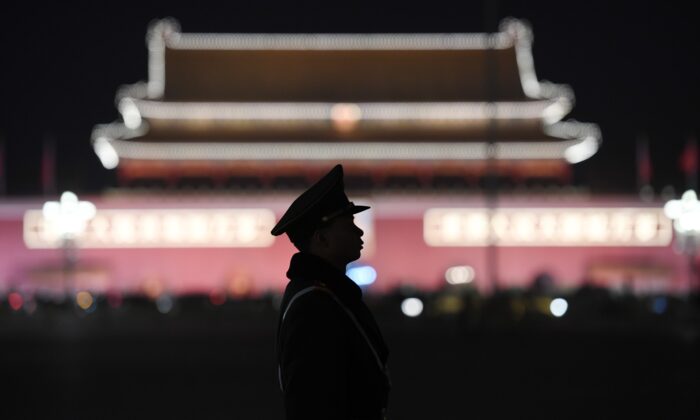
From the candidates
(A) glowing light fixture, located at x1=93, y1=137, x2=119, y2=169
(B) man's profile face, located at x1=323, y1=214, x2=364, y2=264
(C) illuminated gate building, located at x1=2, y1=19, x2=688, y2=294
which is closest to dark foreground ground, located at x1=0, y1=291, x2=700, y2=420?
(C) illuminated gate building, located at x1=2, y1=19, x2=688, y2=294

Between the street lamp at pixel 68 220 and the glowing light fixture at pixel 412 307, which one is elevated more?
the street lamp at pixel 68 220

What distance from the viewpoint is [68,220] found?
2692 centimetres

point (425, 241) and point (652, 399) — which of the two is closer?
point (652, 399)

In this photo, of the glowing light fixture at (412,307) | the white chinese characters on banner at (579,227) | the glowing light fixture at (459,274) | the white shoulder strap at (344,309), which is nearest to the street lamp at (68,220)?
the glowing light fixture at (412,307)

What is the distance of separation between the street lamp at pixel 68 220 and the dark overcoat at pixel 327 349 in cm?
2380

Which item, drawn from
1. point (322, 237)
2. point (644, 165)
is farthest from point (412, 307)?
point (322, 237)

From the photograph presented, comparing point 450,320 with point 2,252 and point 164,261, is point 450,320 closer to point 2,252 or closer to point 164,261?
point 164,261

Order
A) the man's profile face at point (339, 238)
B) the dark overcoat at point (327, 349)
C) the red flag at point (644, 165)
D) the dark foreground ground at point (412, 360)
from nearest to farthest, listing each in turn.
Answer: the dark overcoat at point (327, 349)
the man's profile face at point (339, 238)
the dark foreground ground at point (412, 360)
the red flag at point (644, 165)

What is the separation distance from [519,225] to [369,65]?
25.0 feet

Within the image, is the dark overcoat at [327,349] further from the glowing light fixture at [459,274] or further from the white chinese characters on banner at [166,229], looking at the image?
the glowing light fixture at [459,274]

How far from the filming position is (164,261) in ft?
102

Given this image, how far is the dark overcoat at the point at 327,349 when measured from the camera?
328 centimetres

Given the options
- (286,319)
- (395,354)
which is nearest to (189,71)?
(395,354)

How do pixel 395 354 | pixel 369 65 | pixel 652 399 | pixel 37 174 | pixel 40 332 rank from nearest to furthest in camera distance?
pixel 652 399 → pixel 395 354 → pixel 40 332 → pixel 369 65 → pixel 37 174
